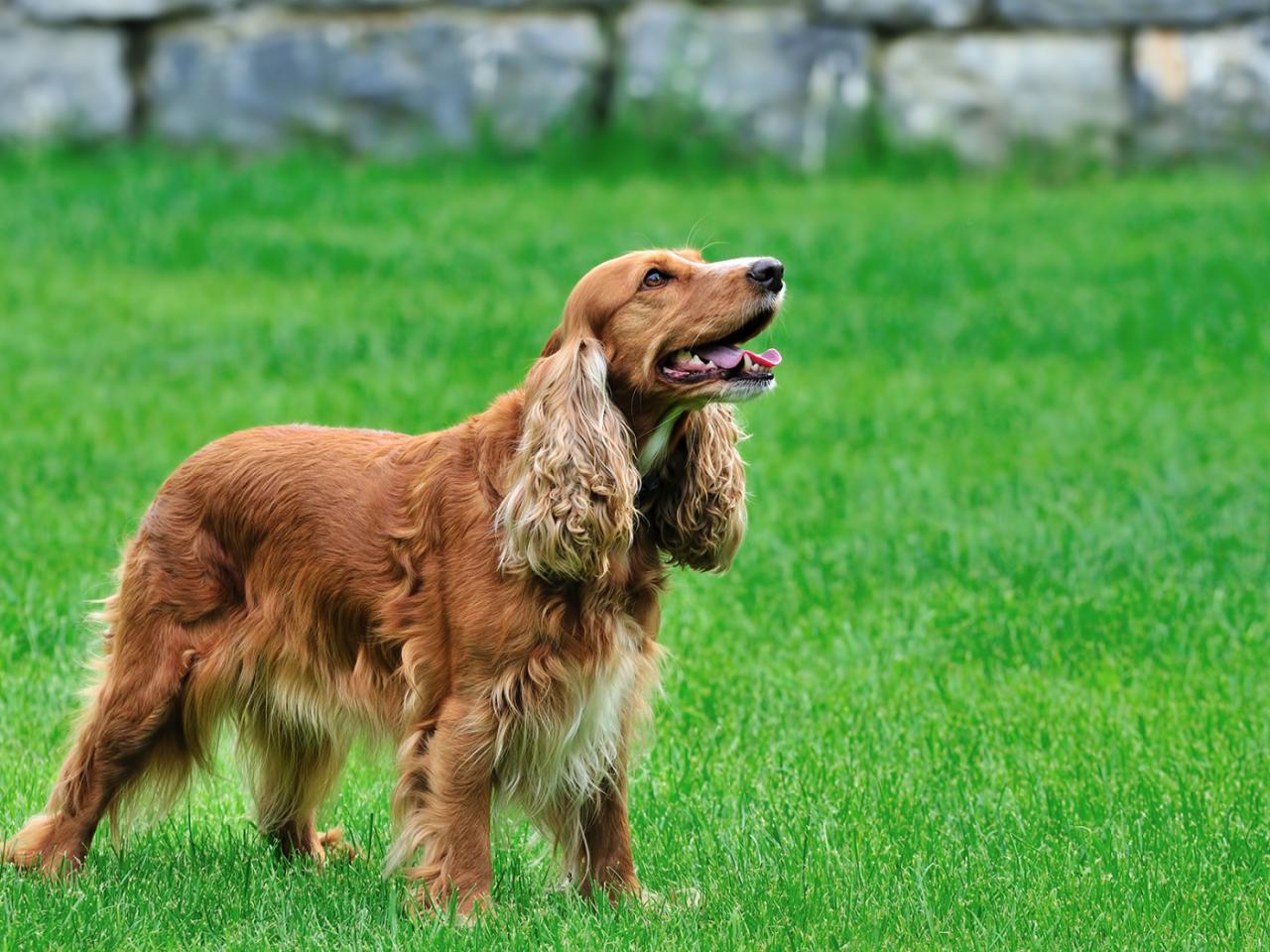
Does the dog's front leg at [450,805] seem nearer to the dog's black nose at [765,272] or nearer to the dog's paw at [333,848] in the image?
the dog's paw at [333,848]

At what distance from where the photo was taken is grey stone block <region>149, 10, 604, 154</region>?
14398mm

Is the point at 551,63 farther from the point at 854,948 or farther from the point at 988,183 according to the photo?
the point at 854,948

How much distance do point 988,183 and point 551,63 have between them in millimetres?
3454

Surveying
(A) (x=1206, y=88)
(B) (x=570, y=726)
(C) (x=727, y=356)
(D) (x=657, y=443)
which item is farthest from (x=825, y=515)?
(A) (x=1206, y=88)

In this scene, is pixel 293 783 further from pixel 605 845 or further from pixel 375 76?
pixel 375 76

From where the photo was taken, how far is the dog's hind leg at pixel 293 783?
493cm

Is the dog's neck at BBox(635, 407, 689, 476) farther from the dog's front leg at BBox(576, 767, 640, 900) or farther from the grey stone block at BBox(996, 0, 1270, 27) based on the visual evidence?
the grey stone block at BBox(996, 0, 1270, 27)

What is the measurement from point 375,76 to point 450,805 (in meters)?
10.9

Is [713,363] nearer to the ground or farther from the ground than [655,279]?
nearer to the ground

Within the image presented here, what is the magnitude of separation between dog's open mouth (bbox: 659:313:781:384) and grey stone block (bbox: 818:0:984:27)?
10.4 m

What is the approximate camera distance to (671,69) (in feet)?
46.9

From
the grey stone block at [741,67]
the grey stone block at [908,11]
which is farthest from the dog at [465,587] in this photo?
the grey stone block at [908,11]

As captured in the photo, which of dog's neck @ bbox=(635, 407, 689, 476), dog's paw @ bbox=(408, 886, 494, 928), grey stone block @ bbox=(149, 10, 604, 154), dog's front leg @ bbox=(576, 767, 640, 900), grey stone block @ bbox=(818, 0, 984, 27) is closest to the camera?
dog's paw @ bbox=(408, 886, 494, 928)

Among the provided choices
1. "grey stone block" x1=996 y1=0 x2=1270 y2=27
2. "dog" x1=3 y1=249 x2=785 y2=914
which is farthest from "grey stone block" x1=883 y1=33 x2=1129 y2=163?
"dog" x1=3 y1=249 x2=785 y2=914
